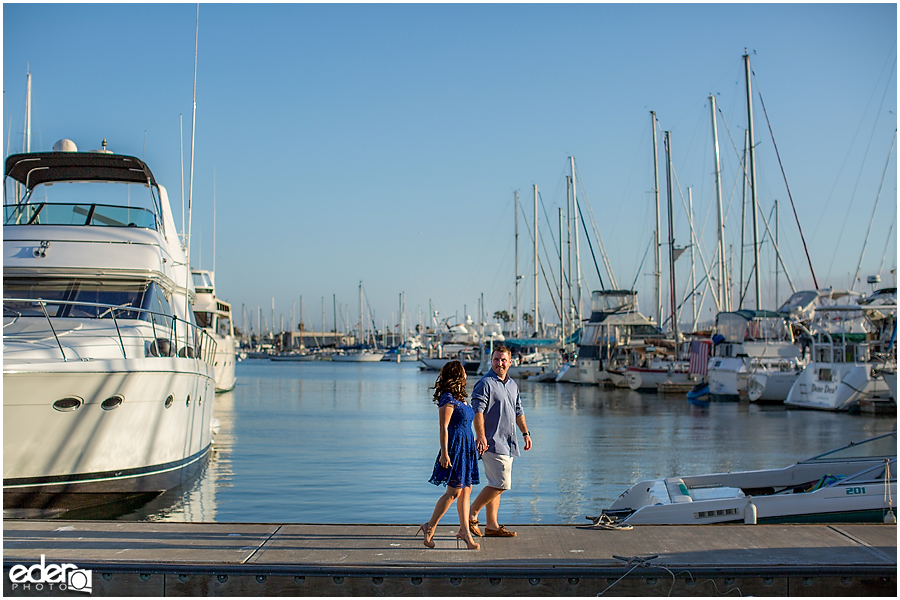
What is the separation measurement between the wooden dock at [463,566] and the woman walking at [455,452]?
23 centimetres

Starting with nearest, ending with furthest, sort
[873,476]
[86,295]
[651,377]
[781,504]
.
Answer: [781,504]
[873,476]
[86,295]
[651,377]

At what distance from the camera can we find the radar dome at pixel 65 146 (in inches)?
582

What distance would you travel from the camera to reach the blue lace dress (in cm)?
630

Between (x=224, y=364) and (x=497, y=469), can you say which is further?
(x=224, y=364)

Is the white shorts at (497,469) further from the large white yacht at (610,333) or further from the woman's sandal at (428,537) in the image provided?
the large white yacht at (610,333)

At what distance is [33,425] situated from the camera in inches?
361

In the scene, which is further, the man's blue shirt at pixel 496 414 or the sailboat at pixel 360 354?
the sailboat at pixel 360 354

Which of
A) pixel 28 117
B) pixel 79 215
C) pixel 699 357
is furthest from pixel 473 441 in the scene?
pixel 699 357

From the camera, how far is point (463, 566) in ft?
18.6

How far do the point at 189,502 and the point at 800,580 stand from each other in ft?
29.7

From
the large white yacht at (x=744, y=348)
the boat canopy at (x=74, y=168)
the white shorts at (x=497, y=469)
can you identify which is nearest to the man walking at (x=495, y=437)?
the white shorts at (x=497, y=469)

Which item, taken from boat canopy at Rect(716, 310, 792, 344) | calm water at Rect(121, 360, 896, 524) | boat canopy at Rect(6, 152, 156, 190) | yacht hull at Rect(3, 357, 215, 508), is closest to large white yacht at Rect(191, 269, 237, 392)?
calm water at Rect(121, 360, 896, 524)

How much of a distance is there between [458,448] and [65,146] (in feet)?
39.1

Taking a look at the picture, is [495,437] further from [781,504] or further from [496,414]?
[781,504]
